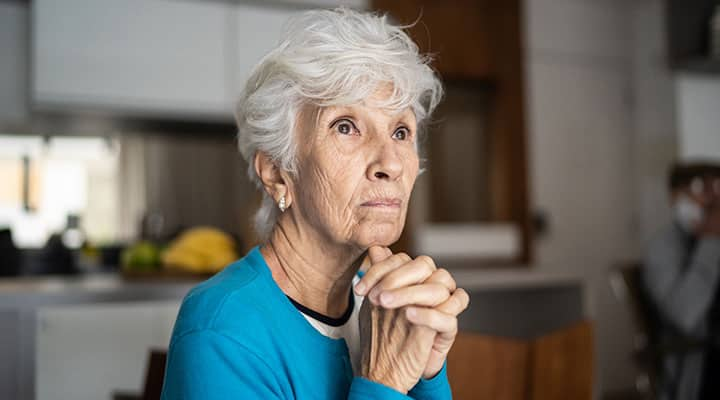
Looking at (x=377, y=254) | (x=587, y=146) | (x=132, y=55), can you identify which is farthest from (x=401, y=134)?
(x=587, y=146)

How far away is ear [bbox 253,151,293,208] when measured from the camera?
0.98 m

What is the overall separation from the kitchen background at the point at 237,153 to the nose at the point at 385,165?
52.6 inches

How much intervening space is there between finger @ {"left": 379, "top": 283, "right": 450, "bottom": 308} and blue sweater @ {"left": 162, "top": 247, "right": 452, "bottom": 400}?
0.11 metres

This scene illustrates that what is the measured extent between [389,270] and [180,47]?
2.72m

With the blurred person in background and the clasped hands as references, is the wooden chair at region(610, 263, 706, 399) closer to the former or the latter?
the blurred person in background

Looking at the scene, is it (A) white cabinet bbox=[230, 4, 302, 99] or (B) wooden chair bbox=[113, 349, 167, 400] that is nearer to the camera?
(B) wooden chair bbox=[113, 349, 167, 400]

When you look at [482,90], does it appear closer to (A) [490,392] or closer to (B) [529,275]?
(B) [529,275]

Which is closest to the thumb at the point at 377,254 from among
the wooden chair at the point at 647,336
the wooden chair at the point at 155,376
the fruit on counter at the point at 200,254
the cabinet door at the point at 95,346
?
the wooden chair at the point at 155,376

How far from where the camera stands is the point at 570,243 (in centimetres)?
444

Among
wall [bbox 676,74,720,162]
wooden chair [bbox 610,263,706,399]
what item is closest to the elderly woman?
wooden chair [bbox 610,263,706,399]

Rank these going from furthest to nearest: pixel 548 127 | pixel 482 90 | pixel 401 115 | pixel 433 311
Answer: pixel 548 127 < pixel 482 90 < pixel 401 115 < pixel 433 311

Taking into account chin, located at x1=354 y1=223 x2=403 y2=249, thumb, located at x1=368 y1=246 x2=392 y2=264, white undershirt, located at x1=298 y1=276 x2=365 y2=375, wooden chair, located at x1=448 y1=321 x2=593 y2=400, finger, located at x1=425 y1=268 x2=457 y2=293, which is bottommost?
wooden chair, located at x1=448 y1=321 x2=593 y2=400

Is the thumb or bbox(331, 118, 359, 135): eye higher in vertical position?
bbox(331, 118, 359, 135): eye

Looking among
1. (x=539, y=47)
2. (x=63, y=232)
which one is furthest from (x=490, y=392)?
(x=539, y=47)
